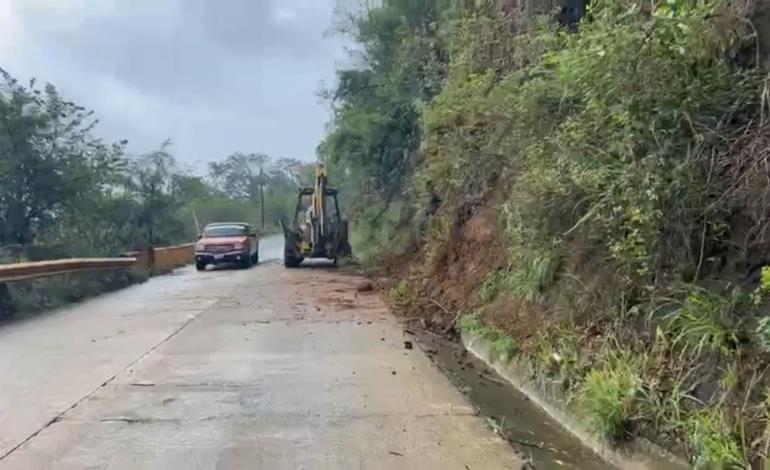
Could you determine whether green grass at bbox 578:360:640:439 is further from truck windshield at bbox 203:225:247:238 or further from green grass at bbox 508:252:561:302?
truck windshield at bbox 203:225:247:238

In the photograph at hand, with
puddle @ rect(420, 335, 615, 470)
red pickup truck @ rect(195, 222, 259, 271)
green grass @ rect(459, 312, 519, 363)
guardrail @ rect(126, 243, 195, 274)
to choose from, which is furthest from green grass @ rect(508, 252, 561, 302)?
red pickup truck @ rect(195, 222, 259, 271)

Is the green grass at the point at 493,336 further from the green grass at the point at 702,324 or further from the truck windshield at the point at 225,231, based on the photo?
the truck windshield at the point at 225,231

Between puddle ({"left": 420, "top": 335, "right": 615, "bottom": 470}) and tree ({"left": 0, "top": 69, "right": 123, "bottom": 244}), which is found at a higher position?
tree ({"left": 0, "top": 69, "right": 123, "bottom": 244})

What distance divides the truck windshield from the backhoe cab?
137 inches

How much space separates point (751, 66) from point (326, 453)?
4.36m

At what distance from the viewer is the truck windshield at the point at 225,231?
29.6 meters

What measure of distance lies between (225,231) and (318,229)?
6.14 metres

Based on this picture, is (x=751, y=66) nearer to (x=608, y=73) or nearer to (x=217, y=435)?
(x=608, y=73)

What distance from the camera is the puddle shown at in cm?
520

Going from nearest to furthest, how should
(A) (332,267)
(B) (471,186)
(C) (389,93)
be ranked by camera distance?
(B) (471,186) < (C) (389,93) < (A) (332,267)

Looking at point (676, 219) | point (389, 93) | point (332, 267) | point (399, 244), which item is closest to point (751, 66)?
point (676, 219)

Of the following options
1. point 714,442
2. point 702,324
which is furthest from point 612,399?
point 714,442

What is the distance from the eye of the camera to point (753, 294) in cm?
462

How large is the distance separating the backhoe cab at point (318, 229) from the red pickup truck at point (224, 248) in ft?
9.22
